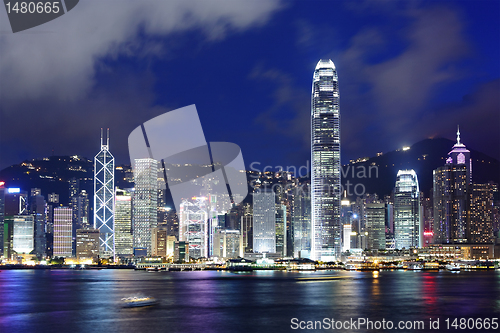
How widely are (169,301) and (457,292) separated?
32.7m

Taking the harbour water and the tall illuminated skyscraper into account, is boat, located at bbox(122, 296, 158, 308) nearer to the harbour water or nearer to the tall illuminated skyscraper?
the harbour water

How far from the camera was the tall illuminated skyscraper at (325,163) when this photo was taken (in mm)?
179375

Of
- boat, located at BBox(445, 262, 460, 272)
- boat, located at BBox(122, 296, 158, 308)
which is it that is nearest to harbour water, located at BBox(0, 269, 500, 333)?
boat, located at BBox(122, 296, 158, 308)

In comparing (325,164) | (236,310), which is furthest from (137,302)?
(325,164)

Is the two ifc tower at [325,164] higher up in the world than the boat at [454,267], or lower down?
higher up

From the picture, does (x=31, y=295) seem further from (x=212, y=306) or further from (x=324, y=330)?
(x=324, y=330)

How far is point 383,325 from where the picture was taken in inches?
1706

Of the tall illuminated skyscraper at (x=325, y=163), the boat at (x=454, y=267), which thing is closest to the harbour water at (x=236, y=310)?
the boat at (x=454, y=267)

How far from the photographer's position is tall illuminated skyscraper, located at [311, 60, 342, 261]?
179375 millimetres

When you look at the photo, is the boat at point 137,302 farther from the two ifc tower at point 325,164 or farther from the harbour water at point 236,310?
the two ifc tower at point 325,164

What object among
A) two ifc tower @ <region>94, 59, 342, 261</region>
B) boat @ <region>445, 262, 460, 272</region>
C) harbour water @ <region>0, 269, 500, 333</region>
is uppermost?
two ifc tower @ <region>94, 59, 342, 261</region>

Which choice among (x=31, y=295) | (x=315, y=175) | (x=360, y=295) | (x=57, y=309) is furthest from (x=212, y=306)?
(x=315, y=175)

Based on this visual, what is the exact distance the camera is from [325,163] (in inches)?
7052

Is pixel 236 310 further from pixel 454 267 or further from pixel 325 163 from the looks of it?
pixel 325 163
